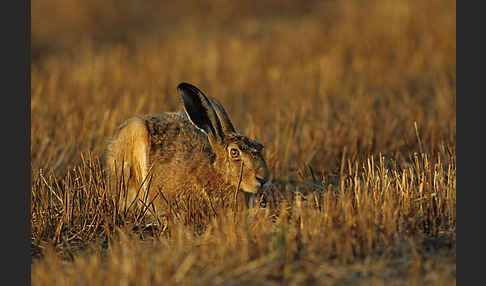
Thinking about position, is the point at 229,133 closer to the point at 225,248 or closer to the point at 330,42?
the point at 225,248

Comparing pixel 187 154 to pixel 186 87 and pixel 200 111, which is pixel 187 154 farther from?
pixel 186 87

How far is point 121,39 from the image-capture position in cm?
1446

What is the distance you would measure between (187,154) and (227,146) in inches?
21.1

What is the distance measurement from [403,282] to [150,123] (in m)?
2.79

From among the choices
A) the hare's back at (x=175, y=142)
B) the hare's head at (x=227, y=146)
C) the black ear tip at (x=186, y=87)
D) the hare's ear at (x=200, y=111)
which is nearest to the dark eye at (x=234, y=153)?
the hare's head at (x=227, y=146)

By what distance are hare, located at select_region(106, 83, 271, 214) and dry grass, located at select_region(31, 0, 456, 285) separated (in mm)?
216

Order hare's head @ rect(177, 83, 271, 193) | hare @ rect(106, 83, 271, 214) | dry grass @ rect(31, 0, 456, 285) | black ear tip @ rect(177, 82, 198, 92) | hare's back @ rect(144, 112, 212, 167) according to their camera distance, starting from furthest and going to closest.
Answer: hare's back @ rect(144, 112, 212, 167)
black ear tip @ rect(177, 82, 198, 92)
hare @ rect(106, 83, 271, 214)
hare's head @ rect(177, 83, 271, 193)
dry grass @ rect(31, 0, 456, 285)

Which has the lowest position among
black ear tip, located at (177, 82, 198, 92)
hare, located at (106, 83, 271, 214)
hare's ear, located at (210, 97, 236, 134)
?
hare, located at (106, 83, 271, 214)

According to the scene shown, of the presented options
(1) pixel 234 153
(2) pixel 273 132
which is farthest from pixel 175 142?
(2) pixel 273 132

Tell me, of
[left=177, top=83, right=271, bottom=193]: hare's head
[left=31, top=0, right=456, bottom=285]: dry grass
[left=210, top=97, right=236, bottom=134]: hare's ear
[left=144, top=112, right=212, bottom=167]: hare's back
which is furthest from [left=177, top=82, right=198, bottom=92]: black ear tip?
[left=31, top=0, right=456, bottom=285]: dry grass

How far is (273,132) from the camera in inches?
315

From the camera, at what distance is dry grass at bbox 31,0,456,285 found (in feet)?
12.6

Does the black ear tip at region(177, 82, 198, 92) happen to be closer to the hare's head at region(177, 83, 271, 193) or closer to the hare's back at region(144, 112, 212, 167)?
the hare's head at region(177, 83, 271, 193)

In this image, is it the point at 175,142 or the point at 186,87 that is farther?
the point at 175,142
